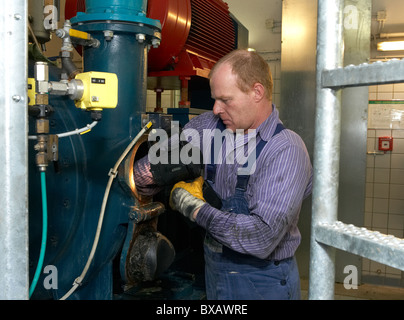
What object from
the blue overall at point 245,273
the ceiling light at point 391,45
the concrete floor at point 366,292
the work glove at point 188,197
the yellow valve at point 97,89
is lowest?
the concrete floor at point 366,292

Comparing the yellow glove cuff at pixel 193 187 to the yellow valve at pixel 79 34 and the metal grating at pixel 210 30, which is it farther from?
the metal grating at pixel 210 30

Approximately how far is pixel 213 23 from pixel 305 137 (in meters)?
1.29

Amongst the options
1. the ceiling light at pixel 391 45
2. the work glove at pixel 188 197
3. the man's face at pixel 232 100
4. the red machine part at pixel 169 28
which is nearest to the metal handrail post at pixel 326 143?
the work glove at pixel 188 197

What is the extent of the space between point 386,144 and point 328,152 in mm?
3206

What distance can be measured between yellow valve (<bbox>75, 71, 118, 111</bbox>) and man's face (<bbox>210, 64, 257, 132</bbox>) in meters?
0.61

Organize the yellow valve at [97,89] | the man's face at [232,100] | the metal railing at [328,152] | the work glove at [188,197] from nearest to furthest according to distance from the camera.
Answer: the metal railing at [328,152], the yellow valve at [97,89], the work glove at [188,197], the man's face at [232,100]

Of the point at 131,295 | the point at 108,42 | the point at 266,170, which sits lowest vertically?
the point at 131,295

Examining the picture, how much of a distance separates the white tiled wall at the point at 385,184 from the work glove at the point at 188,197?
253 centimetres

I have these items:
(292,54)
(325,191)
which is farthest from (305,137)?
(325,191)

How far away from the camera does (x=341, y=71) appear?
0.69m

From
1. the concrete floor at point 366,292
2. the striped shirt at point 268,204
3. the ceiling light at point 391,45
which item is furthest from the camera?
the ceiling light at point 391,45

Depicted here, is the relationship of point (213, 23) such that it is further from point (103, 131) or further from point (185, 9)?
point (103, 131)

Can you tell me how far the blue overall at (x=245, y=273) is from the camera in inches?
62.9

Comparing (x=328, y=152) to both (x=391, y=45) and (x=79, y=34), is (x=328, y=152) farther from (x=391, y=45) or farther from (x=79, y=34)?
(x=391, y=45)
